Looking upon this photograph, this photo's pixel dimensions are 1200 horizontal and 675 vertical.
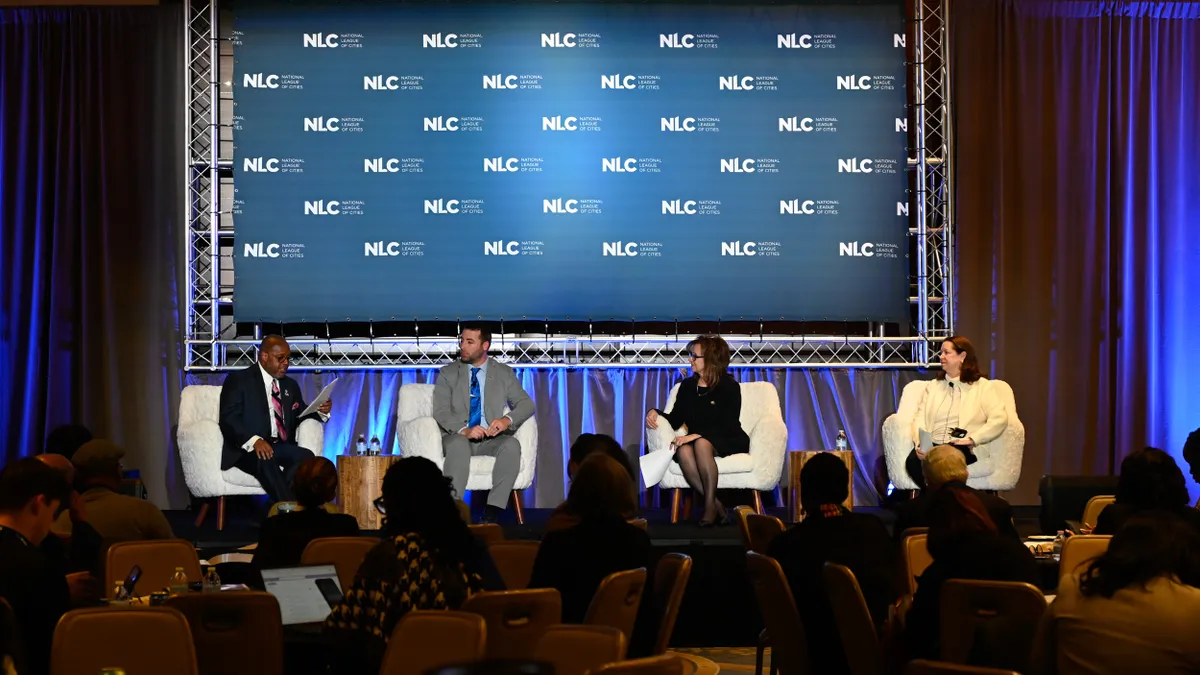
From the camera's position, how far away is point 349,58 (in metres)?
8.13

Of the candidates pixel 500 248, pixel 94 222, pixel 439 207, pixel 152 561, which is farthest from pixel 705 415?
pixel 94 222

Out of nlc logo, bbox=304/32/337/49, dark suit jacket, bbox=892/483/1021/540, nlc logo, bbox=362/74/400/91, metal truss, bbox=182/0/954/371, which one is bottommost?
dark suit jacket, bbox=892/483/1021/540

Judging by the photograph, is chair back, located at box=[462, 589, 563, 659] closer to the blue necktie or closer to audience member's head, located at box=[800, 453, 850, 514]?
audience member's head, located at box=[800, 453, 850, 514]

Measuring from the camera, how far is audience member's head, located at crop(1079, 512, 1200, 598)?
2555 millimetres

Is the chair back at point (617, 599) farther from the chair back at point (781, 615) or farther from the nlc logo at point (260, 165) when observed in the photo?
the nlc logo at point (260, 165)

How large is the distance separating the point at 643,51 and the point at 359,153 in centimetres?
190

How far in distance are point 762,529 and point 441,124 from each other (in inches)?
169

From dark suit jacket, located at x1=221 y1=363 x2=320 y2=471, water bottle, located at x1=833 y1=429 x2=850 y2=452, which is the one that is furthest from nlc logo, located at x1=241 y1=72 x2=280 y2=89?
water bottle, located at x1=833 y1=429 x2=850 y2=452

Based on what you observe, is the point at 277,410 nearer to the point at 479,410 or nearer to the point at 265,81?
the point at 479,410

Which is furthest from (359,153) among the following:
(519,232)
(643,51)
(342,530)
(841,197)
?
(342,530)

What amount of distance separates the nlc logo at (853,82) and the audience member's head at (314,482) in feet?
16.3

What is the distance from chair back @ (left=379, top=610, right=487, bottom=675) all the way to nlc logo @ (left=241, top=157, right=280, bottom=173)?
Answer: 5.83 m

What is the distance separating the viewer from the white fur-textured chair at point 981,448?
7.46 metres

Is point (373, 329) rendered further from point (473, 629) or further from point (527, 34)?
point (473, 629)
